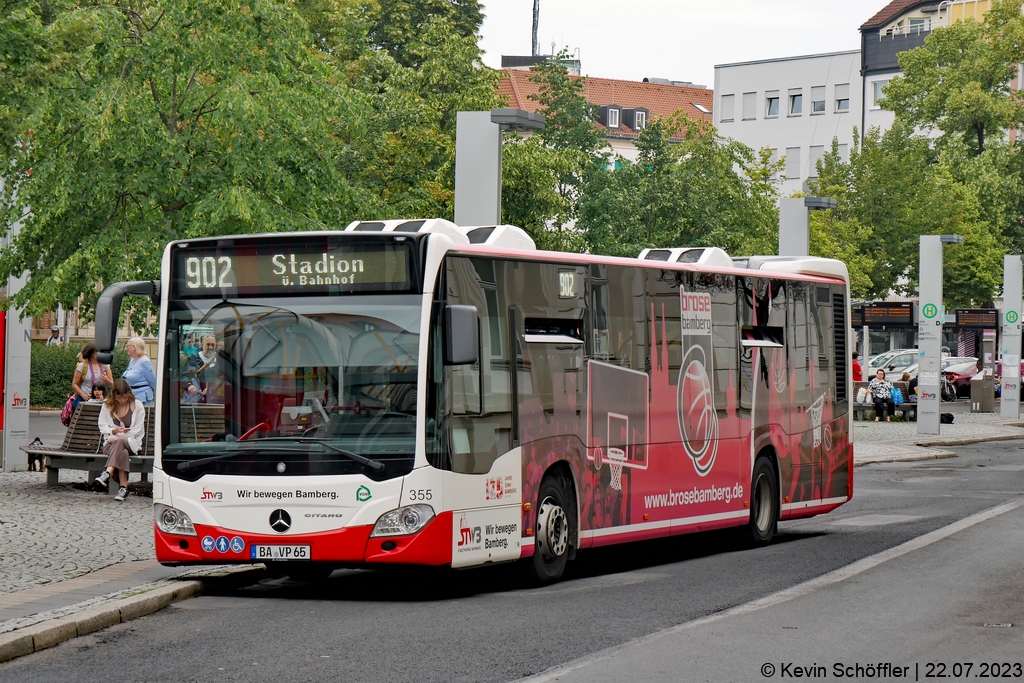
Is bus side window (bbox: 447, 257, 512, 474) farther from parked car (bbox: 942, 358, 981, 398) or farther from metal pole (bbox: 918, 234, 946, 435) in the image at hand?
parked car (bbox: 942, 358, 981, 398)

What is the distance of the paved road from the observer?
8.24 meters

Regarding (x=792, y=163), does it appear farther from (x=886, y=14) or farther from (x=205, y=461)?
(x=205, y=461)

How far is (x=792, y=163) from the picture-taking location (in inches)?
3836

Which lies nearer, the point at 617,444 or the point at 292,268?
the point at 292,268

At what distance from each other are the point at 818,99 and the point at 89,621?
3589 inches

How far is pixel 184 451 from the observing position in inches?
441

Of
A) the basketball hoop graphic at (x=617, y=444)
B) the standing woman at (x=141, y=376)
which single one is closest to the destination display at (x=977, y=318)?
the standing woman at (x=141, y=376)

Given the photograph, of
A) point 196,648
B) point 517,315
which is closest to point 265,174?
point 517,315

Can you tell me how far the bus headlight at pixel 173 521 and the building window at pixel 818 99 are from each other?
3502 inches

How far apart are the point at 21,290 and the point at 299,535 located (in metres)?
12.0

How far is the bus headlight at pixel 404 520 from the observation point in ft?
34.9

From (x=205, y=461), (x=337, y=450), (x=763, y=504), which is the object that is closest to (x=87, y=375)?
(x=763, y=504)

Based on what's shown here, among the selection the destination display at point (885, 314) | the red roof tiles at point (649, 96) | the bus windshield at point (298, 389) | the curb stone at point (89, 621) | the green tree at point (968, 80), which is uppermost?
the red roof tiles at point (649, 96)

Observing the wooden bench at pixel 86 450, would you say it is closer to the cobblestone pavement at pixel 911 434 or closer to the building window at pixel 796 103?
the cobblestone pavement at pixel 911 434
